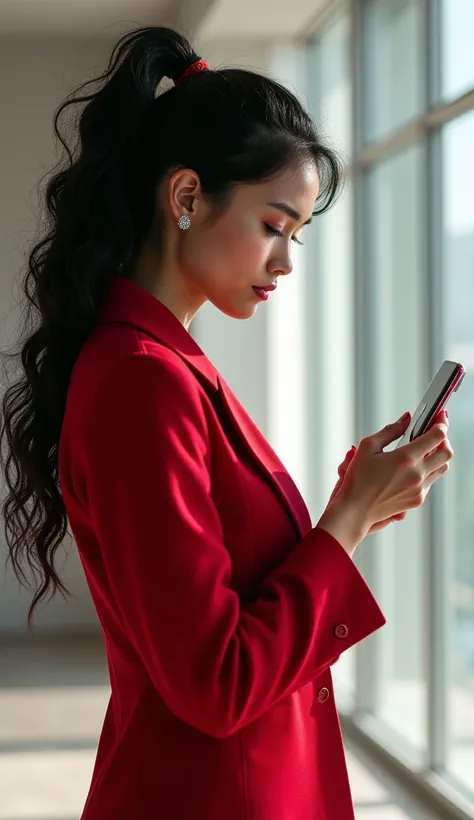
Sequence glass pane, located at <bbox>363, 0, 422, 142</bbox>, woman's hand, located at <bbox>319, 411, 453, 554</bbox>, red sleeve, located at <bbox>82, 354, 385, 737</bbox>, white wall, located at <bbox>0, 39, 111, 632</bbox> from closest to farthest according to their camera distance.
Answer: red sleeve, located at <bbox>82, 354, 385, 737</bbox>
woman's hand, located at <bbox>319, 411, 453, 554</bbox>
glass pane, located at <bbox>363, 0, 422, 142</bbox>
white wall, located at <bbox>0, 39, 111, 632</bbox>

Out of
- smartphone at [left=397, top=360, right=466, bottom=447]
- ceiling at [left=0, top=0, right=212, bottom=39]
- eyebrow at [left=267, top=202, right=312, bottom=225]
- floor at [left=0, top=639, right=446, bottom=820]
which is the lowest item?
floor at [left=0, top=639, right=446, bottom=820]

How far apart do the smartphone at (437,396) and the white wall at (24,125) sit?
5.52m

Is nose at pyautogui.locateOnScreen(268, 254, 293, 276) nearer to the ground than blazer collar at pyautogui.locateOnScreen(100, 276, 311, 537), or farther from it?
farther from it

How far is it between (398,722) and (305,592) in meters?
3.57

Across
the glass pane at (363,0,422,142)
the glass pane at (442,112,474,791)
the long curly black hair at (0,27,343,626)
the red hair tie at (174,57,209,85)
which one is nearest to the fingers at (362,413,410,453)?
the long curly black hair at (0,27,343,626)

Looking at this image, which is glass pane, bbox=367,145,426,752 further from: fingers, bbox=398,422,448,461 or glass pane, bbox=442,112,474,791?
fingers, bbox=398,422,448,461

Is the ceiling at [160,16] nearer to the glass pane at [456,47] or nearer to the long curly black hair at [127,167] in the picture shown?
the glass pane at [456,47]

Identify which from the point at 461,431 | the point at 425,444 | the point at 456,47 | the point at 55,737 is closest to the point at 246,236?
the point at 425,444

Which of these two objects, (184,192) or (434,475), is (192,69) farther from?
(434,475)

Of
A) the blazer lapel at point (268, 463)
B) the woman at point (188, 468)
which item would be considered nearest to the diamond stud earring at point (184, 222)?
the woman at point (188, 468)

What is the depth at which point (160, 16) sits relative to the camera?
20.0ft

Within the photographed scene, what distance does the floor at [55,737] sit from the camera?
3.64 m

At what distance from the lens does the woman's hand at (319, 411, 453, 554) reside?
40.1 inches

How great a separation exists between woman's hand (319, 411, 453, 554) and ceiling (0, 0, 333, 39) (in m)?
4.07
